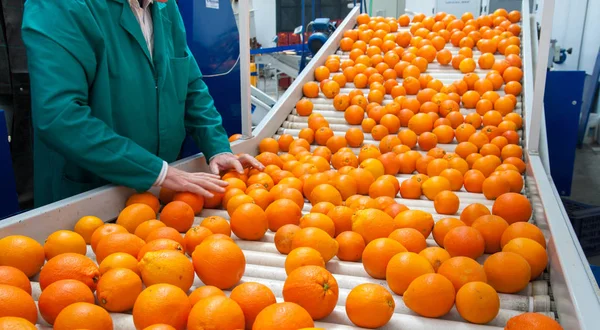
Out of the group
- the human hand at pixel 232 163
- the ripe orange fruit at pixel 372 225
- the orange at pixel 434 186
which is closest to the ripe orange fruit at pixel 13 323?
the ripe orange fruit at pixel 372 225

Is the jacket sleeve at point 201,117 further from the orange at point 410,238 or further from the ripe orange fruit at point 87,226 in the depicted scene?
the orange at point 410,238

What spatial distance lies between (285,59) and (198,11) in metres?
5.14

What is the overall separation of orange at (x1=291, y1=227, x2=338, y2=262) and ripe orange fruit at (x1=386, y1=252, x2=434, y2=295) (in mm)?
210

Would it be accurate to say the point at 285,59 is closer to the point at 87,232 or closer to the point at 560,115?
the point at 560,115

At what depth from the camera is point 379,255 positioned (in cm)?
139

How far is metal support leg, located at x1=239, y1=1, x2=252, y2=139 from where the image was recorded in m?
2.48

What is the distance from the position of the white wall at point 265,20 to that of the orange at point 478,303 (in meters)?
15.9

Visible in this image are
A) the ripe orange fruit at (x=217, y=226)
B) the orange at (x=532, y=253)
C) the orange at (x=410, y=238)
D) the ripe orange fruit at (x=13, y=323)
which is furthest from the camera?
the ripe orange fruit at (x=217, y=226)

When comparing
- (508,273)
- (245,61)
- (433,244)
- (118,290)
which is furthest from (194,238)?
(245,61)

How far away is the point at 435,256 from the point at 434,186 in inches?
30.3

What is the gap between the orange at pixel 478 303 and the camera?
1.17 m

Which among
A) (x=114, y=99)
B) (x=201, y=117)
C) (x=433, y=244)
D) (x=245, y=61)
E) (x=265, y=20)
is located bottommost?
(x=433, y=244)

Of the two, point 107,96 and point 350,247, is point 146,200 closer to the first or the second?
point 107,96

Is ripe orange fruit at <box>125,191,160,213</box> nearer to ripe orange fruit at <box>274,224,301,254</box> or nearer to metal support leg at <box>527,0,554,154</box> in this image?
ripe orange fruit at <box>274,224,301,254</box>
